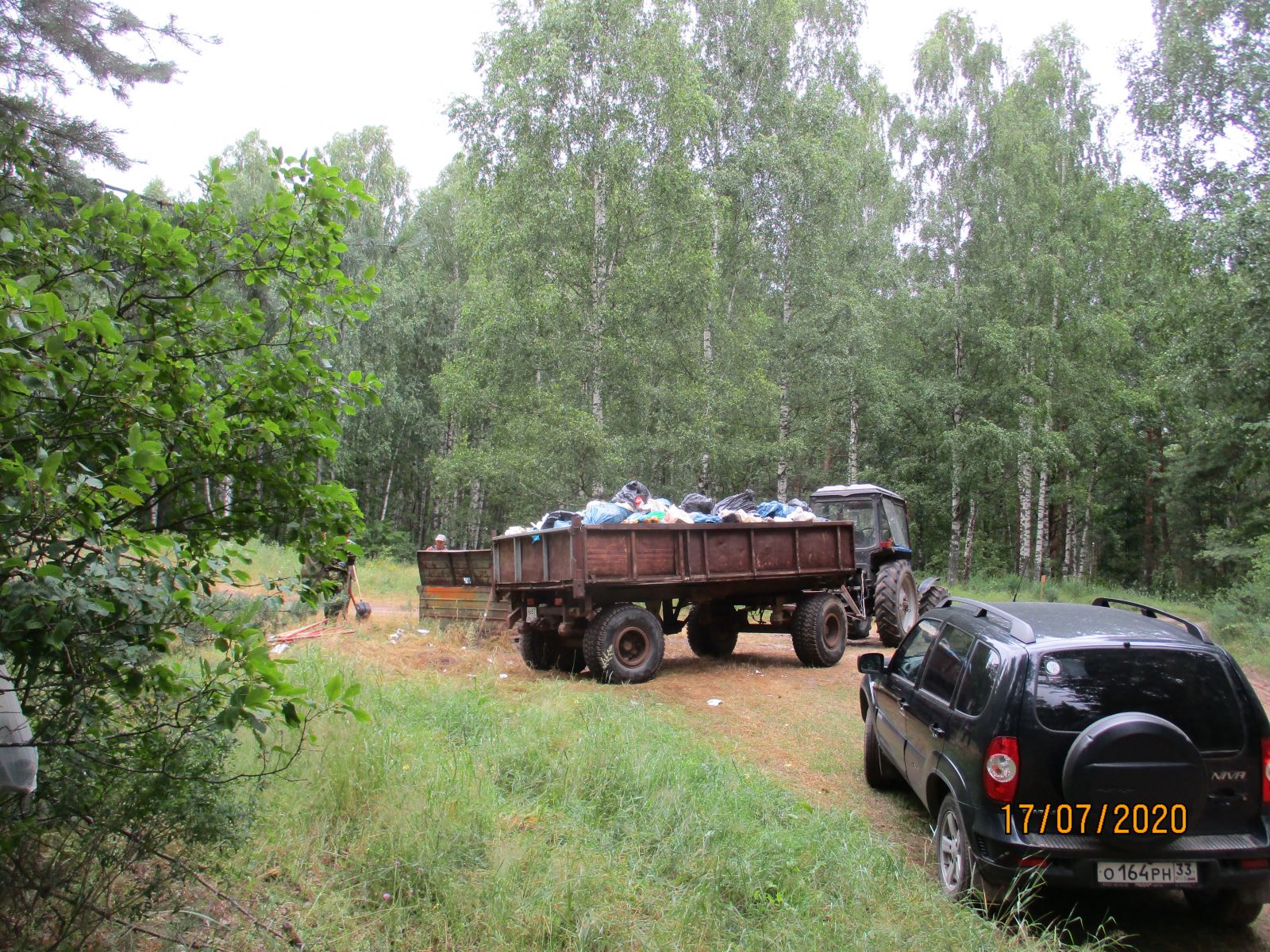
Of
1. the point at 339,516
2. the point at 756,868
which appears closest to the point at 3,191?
the point at 339,516

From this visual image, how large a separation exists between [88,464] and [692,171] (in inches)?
761

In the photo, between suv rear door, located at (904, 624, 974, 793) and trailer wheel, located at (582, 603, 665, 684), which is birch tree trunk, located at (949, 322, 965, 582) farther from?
suv rear door, located at (904, 624, 974, 793)

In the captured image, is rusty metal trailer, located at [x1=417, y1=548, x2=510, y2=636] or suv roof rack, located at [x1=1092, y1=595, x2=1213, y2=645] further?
rusty metal trailer, located at [x1=417, y1=548, x2=510, y2=636]

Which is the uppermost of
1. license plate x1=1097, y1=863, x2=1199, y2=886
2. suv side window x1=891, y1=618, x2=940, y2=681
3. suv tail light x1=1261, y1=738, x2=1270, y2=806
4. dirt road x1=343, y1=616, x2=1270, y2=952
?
suv side window x1=891, y1=618, x2=940, y2=681

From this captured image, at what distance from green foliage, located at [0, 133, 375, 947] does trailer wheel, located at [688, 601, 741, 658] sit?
28.9ft

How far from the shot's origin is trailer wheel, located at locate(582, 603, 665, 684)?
9.16 metres

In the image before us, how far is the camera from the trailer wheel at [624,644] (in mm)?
9156

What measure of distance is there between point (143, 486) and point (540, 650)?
888 centimetres

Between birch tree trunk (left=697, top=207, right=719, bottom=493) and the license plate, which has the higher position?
birch tree trunk (left=697, top=207, right=719, bottom=493)

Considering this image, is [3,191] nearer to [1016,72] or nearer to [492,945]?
[492,945]

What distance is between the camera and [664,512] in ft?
33.0

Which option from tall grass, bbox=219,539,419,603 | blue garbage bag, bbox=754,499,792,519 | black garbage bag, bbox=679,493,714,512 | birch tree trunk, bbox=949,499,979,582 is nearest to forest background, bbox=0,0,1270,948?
tall grass, bbox=219,539,419,603

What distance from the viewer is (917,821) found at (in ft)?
17.4

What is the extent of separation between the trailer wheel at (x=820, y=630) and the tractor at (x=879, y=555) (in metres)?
1.08
